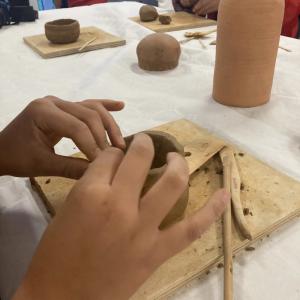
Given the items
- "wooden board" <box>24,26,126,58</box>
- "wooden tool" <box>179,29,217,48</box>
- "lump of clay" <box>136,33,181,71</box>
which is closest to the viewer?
"lump of clay" <box>136,33,181,71</box>

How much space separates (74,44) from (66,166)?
869 mm

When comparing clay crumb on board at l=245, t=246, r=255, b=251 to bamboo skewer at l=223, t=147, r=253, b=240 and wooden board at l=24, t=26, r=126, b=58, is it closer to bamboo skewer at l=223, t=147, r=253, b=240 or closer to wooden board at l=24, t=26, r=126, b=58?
bamboo skewer at l=223, t=147, r=253, b=240

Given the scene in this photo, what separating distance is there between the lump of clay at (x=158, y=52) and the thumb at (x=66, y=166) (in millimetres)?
605

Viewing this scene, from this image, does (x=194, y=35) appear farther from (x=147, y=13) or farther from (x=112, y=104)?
(x=112, y=104)

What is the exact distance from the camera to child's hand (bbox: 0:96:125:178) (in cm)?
47

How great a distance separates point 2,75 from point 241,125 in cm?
69

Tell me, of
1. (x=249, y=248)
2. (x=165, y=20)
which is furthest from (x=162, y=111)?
(x=165, y=20)

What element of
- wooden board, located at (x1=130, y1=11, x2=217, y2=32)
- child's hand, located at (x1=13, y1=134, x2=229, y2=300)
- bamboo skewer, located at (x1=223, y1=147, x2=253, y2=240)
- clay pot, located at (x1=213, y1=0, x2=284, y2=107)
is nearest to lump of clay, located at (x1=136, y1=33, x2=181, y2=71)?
clay pot, located at (x1=213, y1=0, x2=284, y2=107)

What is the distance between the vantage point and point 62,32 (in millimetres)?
1197

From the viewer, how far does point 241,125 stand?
76 centimetres

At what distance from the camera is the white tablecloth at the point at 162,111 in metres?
0.42

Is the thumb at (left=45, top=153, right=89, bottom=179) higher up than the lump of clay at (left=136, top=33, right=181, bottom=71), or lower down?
higher up

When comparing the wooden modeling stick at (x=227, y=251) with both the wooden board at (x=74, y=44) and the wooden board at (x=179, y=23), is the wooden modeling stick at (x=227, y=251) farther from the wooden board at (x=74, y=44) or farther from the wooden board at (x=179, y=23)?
the wooden board at (x=179, y=23)

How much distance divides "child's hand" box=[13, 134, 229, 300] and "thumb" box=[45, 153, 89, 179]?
13 cm
